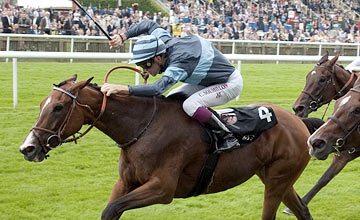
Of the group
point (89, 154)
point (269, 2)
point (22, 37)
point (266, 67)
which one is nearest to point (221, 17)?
point (269, 2)

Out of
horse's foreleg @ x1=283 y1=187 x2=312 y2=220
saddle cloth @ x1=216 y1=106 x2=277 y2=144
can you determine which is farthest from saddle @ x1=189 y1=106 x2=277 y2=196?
horse's foreleg @ x1=283 y1=187 x2=312 y2=220

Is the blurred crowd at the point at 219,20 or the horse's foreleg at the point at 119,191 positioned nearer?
the horse's foreleg at the point at 119,191

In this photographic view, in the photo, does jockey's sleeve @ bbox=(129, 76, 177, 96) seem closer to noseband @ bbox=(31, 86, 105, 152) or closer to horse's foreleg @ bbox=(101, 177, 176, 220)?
noseband @ bbox=(31, 86, 105, 152)

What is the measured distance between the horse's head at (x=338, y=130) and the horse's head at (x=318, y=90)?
286cm

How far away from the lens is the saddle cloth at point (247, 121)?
491 centimetres

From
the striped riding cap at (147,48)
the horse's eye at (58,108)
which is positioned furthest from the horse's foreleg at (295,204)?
the horse's eye at (58,108)

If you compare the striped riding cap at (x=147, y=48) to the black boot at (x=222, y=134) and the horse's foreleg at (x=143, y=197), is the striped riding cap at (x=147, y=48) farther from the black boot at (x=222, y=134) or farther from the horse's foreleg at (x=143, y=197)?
the horse's foreleg at (x=143, y=197)

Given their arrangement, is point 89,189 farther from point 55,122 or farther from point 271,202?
point 55,122

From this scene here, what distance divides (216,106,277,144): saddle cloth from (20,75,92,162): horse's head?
1.19m

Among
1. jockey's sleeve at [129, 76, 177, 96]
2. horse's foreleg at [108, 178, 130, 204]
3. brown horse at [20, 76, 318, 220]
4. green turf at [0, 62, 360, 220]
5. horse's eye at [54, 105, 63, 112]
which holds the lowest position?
green turf at [0, 62, 360, 220]

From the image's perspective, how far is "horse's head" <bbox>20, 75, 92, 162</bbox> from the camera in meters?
4.20

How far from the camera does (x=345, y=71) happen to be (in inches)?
284

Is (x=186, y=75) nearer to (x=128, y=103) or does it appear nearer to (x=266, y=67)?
(x=128, y=103)

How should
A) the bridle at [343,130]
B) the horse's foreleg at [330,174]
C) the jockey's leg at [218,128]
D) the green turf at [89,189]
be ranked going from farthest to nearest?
the horse's foreleg at [330,174], the green turf at [89,189], the jockey's leg at [218,128], the bridle at [343,130]
